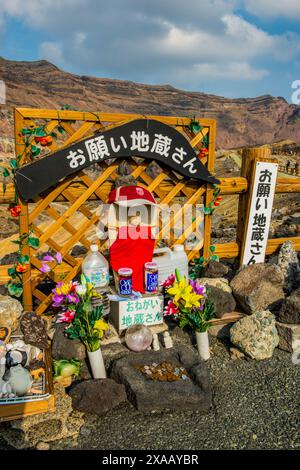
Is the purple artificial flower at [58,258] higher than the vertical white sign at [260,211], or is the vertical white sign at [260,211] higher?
the vertical white sign at [260,211]

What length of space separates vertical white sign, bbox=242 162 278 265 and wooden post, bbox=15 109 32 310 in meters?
2.89

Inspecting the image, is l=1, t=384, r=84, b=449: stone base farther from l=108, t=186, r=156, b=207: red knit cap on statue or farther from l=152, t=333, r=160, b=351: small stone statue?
l=108, t=186, r=156, b=207: red knit cap on statue

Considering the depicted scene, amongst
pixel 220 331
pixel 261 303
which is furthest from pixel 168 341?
pixel 261 303

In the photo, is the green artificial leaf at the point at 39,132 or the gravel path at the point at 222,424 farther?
the green artificial leaf at the point at 39,132

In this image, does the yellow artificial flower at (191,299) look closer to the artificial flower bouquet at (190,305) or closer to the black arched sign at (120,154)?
the artificial flower bouquet at (190,305)

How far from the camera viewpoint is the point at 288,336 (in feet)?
12.4

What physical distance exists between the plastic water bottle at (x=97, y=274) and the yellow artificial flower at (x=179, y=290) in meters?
0.68

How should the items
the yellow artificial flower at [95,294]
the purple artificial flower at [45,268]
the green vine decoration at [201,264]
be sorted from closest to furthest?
1. the yellow artificial flower at [95,294]
2. the purple artificial flower at [45,268]
3. the green vine decoration at [201,264]

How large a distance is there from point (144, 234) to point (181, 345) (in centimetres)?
129

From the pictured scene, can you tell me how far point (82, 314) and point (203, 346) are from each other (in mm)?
1248

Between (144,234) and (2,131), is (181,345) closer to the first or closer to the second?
(144,234)

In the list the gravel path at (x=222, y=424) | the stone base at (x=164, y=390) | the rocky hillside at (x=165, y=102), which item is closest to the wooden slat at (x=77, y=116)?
the stone base at (x=164, y=390)

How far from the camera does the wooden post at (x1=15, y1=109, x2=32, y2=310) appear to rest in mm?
3816

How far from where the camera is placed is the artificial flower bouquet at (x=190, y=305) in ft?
11.9
